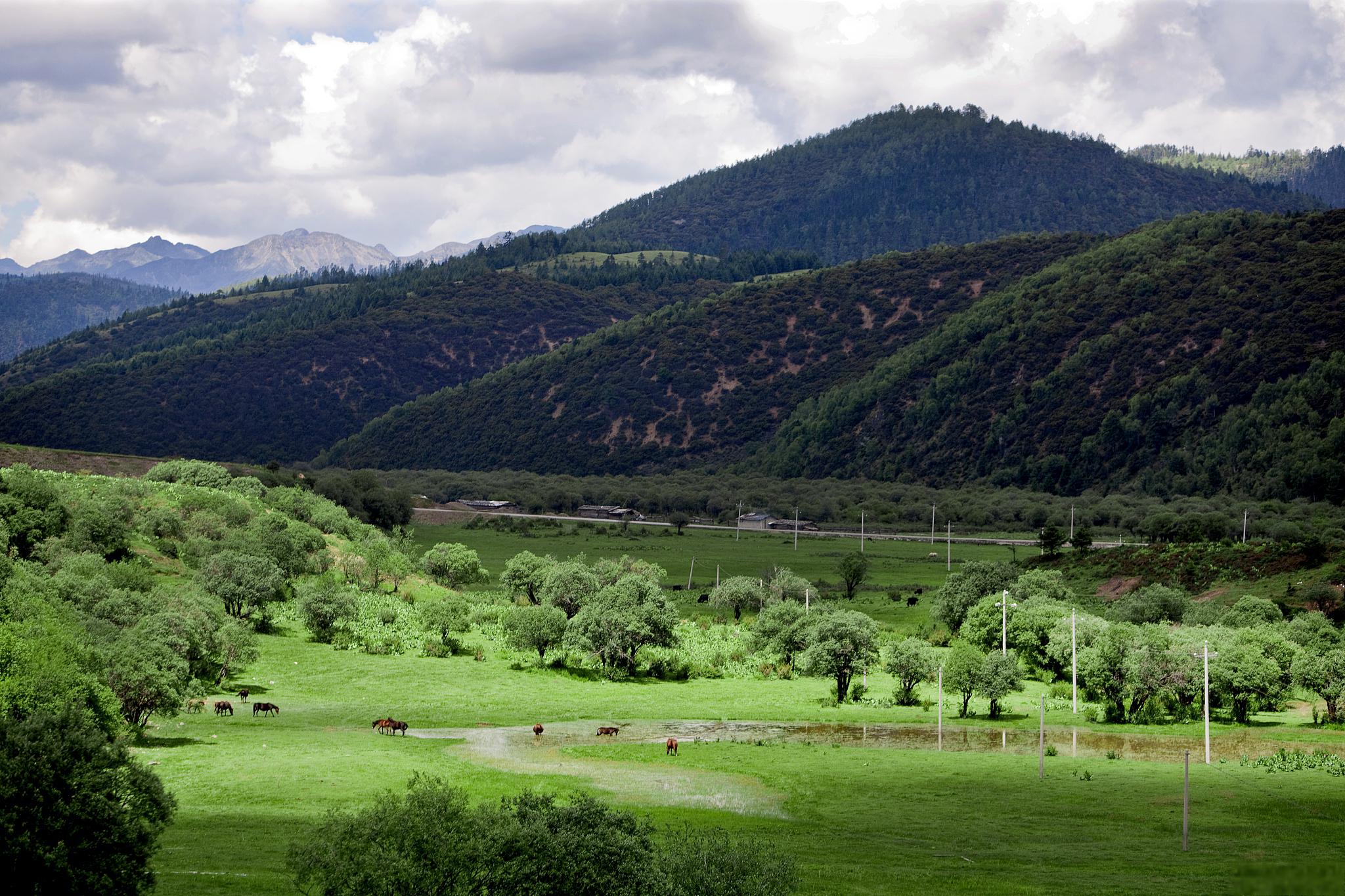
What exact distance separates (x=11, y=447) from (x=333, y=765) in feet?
332

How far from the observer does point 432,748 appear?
5194cm

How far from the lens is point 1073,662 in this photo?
65.6 metres

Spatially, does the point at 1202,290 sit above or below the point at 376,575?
above

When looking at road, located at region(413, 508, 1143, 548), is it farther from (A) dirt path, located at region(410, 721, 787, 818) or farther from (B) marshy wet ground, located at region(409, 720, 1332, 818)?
(A) dirt path, located at region(410, 721, 787, 818)

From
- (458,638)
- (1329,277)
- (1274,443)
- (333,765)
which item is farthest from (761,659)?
(1329,277)

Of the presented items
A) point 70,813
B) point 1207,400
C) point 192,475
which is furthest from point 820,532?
point 70,813

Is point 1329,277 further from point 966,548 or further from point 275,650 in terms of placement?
point 275,650

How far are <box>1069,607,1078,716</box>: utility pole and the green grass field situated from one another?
121 cm

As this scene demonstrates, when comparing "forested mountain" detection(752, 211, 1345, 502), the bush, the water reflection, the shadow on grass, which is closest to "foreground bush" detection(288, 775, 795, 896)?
the shadow on grass

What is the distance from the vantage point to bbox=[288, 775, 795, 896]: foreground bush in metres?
26.9

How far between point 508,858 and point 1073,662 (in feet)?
146

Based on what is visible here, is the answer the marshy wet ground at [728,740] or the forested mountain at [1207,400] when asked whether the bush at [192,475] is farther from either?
the forested mountain at [1207,400]

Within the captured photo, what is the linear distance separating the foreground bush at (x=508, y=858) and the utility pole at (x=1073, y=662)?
3901 cm

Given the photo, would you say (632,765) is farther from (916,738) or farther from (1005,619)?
(1005,619)
